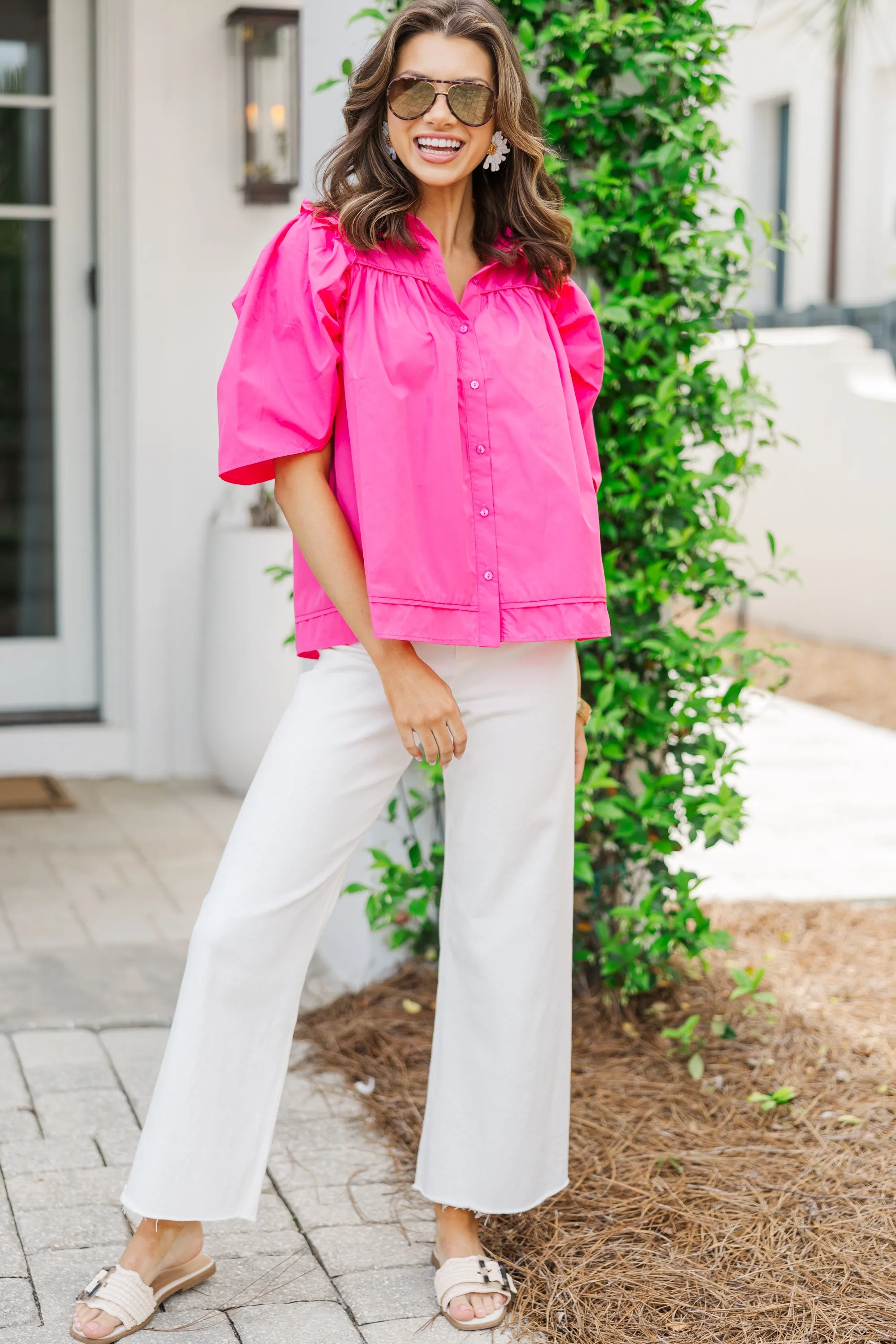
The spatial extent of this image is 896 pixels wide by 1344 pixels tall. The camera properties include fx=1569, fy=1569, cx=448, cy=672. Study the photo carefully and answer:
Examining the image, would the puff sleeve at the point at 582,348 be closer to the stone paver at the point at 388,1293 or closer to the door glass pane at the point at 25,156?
the stone paver at the point at 388,1293

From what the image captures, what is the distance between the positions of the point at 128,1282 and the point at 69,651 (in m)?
3.32

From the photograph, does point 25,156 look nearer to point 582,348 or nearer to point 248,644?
point 248,644

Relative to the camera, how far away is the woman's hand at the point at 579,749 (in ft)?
6.81

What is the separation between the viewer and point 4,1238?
6.98 feet

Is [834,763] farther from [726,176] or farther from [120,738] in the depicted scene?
[726,176]

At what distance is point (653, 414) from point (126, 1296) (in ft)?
5.19

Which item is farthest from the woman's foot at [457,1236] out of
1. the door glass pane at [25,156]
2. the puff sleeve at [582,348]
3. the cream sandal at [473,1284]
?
the door glass pane at [25,156]

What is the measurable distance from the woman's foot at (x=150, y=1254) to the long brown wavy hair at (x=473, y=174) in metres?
1.21

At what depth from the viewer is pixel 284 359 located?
1.80 meters

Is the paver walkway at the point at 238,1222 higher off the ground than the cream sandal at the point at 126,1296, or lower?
lower

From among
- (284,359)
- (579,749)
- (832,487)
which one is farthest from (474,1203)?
(832,487)

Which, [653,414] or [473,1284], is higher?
[653,414]

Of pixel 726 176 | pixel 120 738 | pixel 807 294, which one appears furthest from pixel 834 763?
pixel 726 176

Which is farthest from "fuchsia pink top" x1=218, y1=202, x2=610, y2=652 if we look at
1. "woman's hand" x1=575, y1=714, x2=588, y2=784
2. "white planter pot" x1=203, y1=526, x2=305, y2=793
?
"white planter pot" x1=203, y1=526, x2=305, y2=793
